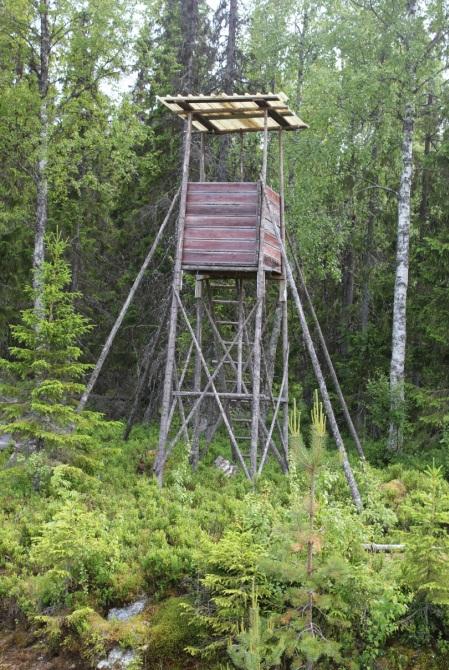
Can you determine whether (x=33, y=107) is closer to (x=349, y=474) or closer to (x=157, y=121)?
(x=157, y=121)

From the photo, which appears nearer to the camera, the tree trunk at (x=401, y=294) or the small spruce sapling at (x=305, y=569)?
the small spruce sapling at (x=305, y=569)

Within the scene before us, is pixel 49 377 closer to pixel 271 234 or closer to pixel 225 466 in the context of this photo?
pixel 225 466

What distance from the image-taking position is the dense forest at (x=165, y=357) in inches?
269

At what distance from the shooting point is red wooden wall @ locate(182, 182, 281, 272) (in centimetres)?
1217

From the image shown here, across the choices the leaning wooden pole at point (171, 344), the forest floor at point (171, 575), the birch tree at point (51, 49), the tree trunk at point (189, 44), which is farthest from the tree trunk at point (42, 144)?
the forest floor at point (171, 575)

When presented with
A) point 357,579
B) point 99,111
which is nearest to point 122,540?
point 357,579

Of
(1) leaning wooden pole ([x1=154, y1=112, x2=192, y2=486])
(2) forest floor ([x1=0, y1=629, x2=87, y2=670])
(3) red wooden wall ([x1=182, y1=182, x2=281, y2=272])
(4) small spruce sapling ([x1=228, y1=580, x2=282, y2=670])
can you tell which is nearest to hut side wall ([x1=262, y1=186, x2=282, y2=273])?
(3) red wooden wall ([x1=182, y1=182, x2=281, y2=272])

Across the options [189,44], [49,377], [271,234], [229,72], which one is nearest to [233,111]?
[271,234]

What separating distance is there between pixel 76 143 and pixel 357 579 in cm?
1262

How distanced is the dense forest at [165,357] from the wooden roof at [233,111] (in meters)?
0.66

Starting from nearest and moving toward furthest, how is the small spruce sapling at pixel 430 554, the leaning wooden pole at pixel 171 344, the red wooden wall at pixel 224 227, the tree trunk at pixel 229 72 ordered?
the small spruce sapling at pixel 430 554 → the leaning wooden pole at pixel 171 344 → the red wooden wall at pixel 224 227 → the tree trunk at pixel 229 72

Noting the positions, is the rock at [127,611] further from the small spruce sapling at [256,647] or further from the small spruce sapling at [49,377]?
the small spruce sapling at [49,377]

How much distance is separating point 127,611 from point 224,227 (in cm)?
679

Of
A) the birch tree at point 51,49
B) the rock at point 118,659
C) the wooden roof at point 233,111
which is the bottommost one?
the rock at point 118,659
